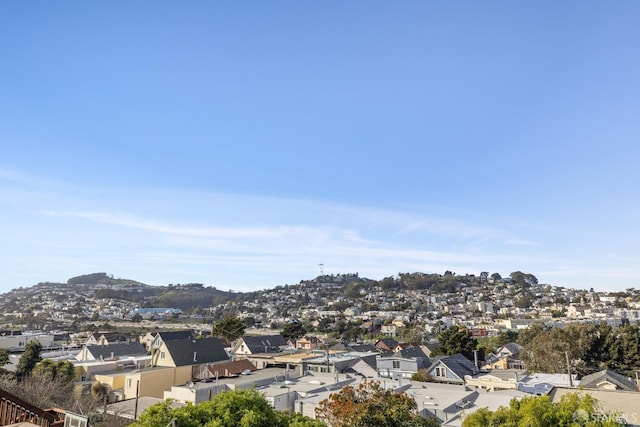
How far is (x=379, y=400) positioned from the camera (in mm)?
16125

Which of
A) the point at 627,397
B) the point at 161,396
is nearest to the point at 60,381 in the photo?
the point at 161,396

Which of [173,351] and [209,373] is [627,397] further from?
[173,351]

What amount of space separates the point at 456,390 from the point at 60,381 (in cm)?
3045

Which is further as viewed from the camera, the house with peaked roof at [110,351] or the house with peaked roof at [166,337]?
the house with peaked roof at [110,351]

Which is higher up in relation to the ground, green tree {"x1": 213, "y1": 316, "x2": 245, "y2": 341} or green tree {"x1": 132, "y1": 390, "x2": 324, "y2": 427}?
green tree {"x1": 132, "y1": 390, "x2": 324, "y2": 427}

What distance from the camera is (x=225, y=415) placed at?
11711 mm

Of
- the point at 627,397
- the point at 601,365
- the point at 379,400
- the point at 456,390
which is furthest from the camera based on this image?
the point at 601,365

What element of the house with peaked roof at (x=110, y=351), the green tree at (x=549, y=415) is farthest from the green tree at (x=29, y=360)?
the green tree at (x=549, y=415)

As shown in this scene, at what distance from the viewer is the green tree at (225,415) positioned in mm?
11031

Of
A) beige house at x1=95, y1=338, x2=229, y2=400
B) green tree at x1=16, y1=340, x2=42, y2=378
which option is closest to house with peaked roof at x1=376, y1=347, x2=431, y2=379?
beige house at x1=95, y1=338, x2=229, y2=400

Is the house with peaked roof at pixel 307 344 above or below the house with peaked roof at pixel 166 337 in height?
below

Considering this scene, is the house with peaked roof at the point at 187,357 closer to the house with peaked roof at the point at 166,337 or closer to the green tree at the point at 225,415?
the house with peaked roof at the point at 166,337

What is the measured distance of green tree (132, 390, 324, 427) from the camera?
11031 millimetres

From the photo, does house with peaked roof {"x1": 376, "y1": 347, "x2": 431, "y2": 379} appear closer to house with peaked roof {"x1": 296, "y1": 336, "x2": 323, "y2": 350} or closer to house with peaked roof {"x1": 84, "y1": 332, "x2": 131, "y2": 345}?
house with peaked roof {"x1": 296, "y1": 336, "x2": 323, "y2": 350}
